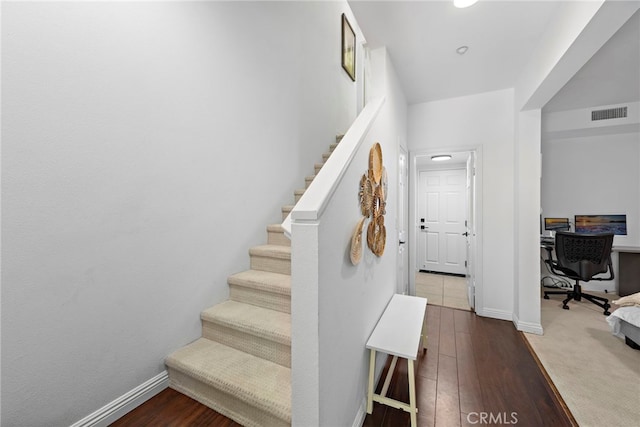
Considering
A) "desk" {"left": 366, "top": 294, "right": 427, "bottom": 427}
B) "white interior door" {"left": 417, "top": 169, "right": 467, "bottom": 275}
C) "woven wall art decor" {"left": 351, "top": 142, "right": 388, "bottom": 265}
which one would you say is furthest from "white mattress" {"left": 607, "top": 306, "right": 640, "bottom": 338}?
"white interior door" {"left": 417, "top": 169, "right": 467, "bottom": 275}

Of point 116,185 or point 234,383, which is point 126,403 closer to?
point 234,383

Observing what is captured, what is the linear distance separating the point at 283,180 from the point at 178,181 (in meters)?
1.11

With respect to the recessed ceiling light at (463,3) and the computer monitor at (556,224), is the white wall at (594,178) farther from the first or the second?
the recessed ceiling light at (463,3)

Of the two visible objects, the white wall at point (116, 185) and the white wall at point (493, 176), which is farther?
the white wall at point (493, 176)

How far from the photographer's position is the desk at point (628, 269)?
3.76 metres

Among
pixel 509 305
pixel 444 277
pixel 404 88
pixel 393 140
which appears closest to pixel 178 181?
pixel 393 140

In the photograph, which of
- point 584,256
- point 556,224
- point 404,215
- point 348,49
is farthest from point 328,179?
point 556,224

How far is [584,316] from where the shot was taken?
314cm

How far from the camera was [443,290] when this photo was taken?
4.18 metres

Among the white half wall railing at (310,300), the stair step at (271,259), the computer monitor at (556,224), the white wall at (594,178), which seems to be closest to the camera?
the white half wall railing at (310,300)

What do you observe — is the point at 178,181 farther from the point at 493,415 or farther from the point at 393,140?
the point at 493,415

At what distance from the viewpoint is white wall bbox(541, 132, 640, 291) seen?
12.9 feet

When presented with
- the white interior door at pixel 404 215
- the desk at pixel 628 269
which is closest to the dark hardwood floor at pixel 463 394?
the white interior door at pixel 404 215

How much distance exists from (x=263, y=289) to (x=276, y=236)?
0.61 meters
